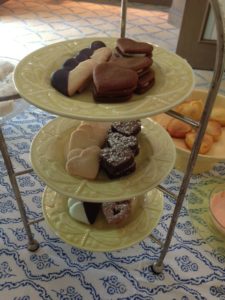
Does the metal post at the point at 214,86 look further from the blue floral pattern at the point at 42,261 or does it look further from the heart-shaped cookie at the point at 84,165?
the blue floral pattern at the point at 42,261

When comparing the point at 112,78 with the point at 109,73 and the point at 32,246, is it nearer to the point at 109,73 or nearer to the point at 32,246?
the point at 109,73

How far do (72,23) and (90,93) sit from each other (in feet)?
5.67

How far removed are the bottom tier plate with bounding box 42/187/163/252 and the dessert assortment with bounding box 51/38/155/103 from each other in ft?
1.27

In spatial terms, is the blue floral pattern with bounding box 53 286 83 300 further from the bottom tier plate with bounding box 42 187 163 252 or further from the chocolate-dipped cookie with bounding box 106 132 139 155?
the chocolate-dipped cookie with bounding box 106 132 139 155

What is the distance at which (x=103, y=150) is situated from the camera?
71 centimetres

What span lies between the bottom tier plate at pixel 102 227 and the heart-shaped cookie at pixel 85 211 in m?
0.02

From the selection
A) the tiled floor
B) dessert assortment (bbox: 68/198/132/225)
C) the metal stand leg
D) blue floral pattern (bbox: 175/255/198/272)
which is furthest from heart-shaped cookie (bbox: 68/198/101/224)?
the tiled floor

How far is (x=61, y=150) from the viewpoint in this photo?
0.76 metres

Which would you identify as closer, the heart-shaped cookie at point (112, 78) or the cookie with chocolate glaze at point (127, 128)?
the heart-shaped cookie at point (112, 78)

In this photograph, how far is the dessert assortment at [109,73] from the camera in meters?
0.54

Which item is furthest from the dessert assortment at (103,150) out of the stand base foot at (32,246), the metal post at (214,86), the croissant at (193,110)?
the croissant at (193,110)

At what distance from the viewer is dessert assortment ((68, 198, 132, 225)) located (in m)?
0.79

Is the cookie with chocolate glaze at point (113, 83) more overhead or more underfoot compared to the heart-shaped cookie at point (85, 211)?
more overhead

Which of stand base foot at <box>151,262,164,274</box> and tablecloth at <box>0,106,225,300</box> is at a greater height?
stand base foot at <box>151,262,164,274</box>
